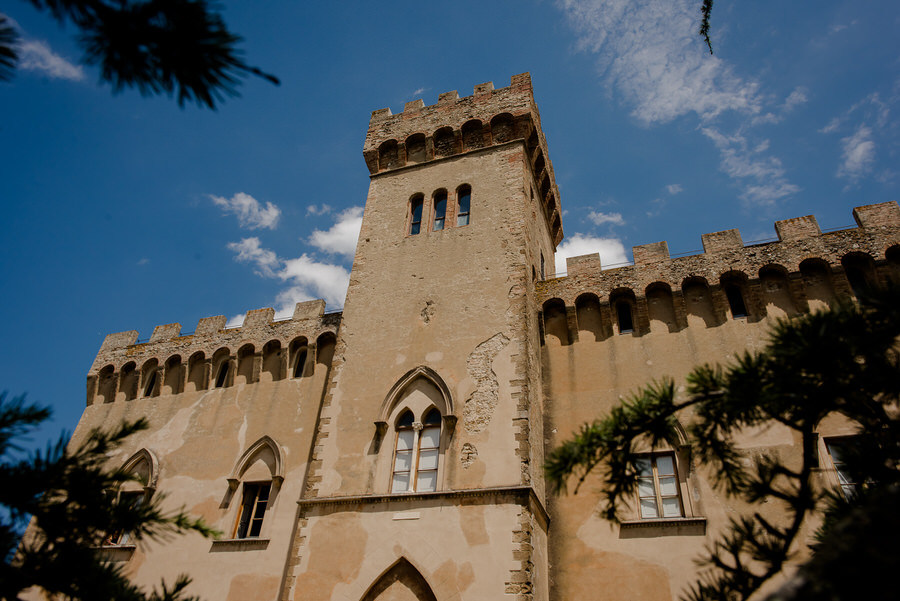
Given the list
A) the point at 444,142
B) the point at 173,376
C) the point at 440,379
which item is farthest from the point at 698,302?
the point at 173,376

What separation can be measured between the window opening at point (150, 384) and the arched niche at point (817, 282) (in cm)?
1645

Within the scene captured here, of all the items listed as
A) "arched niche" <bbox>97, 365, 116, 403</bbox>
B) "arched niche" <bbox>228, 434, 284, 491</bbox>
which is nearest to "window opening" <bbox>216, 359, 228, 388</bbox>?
"arched niche" <bbox>228, 434, 284, 491</bbox>

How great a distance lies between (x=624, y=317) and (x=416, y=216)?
5907 millimetres

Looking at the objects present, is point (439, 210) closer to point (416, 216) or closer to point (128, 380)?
point (416, 216)

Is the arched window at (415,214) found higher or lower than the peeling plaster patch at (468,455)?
higher

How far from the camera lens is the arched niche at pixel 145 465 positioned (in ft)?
48.1

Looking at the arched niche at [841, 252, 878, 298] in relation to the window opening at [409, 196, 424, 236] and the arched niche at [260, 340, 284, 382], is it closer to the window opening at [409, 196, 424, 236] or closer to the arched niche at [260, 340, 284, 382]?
the window opening at [409, 196, 424, 236]

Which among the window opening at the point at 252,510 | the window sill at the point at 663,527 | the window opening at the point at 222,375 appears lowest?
the window sill at the point at 663,527

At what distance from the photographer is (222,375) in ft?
53.7

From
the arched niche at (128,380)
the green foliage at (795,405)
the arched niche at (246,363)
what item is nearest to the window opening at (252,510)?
the arched niche at (246,363)

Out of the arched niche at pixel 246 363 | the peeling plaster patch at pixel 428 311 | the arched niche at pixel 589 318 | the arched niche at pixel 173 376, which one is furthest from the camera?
the arched niche at pixel 173 376

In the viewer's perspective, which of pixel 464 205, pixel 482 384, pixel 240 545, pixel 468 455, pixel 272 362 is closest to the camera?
pixel 468 455

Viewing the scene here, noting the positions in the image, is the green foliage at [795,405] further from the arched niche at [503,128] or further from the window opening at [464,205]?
the arched niche at [503,128]

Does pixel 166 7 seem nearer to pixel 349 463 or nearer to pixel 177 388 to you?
pixel 349 463
